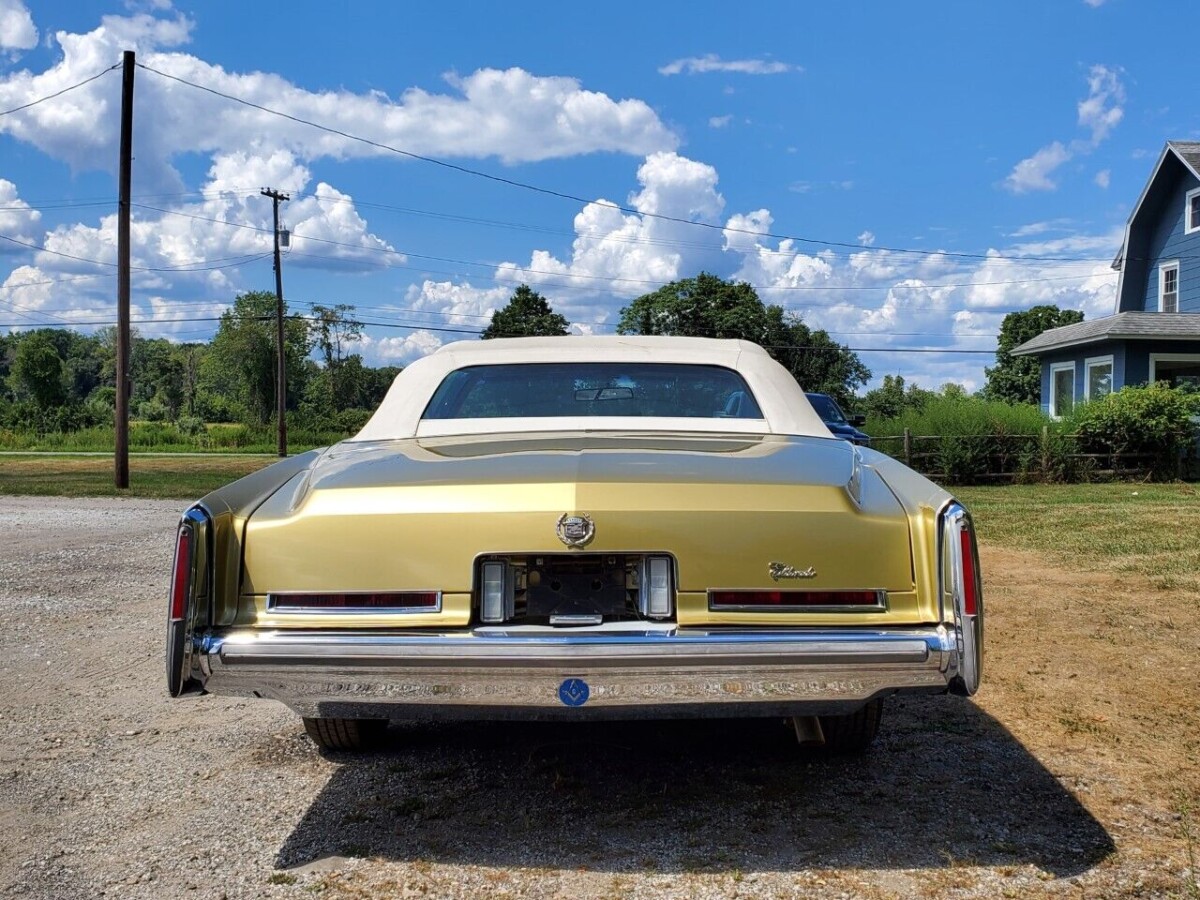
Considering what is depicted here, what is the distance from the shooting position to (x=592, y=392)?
4113 mm

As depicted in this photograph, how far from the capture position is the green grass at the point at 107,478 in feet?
54.3

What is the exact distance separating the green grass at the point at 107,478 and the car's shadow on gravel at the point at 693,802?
1069 centimetres

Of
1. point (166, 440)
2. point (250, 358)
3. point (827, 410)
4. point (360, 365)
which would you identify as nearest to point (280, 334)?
point (166, 440)

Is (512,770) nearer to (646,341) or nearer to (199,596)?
(199,596)

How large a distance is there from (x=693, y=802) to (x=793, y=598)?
100cm

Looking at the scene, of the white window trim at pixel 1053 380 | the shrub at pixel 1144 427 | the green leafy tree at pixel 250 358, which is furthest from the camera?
the green leafy tree at pixel 250 358

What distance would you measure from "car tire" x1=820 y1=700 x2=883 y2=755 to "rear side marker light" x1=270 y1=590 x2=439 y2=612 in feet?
5.08

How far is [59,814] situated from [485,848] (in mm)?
1455

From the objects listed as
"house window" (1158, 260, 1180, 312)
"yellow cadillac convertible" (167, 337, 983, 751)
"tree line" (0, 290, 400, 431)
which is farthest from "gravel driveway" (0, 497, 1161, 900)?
"tree line" (0, 290, 400, 431)

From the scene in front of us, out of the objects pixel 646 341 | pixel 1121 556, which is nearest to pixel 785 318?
pixel 1121 556

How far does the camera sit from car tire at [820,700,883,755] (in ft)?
11.4

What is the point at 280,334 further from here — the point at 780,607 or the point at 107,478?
the point at 780,607

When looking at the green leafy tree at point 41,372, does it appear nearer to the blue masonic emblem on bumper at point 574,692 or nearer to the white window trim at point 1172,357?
the white window trim at point 1172,357

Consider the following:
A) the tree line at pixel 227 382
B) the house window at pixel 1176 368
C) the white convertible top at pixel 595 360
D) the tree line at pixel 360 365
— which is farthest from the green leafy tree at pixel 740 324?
the white convertible top at pixel 595 360
